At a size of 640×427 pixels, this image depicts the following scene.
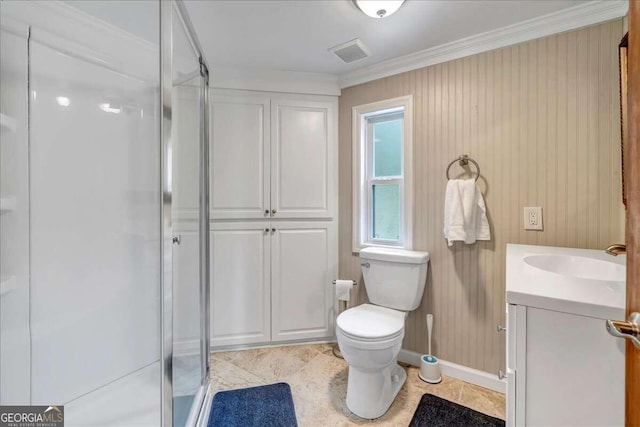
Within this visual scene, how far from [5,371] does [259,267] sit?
132 cm

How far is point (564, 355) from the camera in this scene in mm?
733

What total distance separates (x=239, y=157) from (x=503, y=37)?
185cm

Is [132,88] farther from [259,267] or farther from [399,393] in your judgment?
[399,393]

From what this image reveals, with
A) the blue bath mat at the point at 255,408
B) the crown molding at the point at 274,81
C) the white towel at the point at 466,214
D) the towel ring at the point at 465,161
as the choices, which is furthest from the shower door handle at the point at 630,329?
the crown molding at the point at 274,81

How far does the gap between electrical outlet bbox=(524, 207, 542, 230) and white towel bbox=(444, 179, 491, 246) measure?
0.19 metres

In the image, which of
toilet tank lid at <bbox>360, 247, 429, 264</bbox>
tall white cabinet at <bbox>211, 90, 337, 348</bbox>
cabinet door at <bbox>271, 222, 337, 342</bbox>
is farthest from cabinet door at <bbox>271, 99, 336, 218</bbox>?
toilet tank lid at <bbox>360, 247, 429, 264</bbox>

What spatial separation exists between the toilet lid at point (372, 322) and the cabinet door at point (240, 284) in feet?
2.63

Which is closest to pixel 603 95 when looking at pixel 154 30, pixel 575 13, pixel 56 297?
pixel 575 13

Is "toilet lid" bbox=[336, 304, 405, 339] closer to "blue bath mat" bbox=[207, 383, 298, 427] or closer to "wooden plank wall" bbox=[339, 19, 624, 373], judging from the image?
"wooden plank wall" bbox=[339, 19, 624, 373]

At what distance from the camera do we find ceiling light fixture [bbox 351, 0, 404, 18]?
1326 mm

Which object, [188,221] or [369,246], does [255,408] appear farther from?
[369,246]

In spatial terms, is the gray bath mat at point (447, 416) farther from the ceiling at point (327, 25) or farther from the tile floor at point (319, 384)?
the ceiling at point (327, 25)

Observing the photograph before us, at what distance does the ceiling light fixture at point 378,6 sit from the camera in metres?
1.33

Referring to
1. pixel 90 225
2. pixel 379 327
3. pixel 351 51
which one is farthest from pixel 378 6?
pixel 90 225
